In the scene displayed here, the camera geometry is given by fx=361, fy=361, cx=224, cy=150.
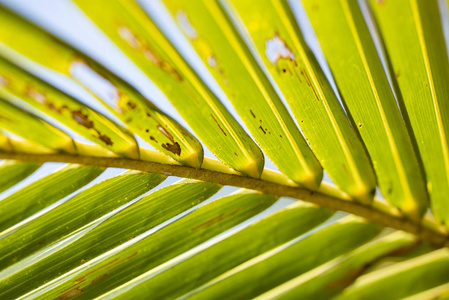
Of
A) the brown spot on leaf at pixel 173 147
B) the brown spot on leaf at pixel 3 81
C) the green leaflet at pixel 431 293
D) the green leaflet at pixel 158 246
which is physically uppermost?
the brown spot on leaf at pixel 3 81

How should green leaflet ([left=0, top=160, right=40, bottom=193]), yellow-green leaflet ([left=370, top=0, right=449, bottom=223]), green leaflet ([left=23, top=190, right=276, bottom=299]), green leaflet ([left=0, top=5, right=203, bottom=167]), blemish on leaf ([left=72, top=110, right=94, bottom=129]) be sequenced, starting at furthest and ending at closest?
1. green leaflet ([left=23, top=190, right=276, bottom=299])
2. green leaflet ([left=0, top=160, right=40, bottom=193])
3. blemish on leaf ([left=72, top=110, right=94, bottom=129])
4. yellow-green leaflet ([left=370, top=0, right=449, bottom=223])
5. green leaflet ([left=0, top=5, right=203, bottom=167])

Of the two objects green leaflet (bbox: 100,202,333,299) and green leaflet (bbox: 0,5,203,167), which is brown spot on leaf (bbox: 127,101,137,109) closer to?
green leaflet (bbox: 0,5,203,167)

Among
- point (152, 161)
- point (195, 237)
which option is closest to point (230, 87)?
point (152, 161)

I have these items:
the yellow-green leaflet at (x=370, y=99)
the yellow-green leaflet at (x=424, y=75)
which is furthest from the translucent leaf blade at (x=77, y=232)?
the yellow-green leaflet at (x=424, y=75)

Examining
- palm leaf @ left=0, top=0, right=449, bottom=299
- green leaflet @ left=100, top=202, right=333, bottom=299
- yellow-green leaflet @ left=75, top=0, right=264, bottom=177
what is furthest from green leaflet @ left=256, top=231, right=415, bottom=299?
yellow-green leaflet @ left=75, top=0, right=264, bottom=177

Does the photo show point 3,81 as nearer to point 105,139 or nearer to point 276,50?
point 105,139

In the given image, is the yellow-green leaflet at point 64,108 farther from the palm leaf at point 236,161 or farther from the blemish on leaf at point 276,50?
the blemish on leaf at point 276,50
